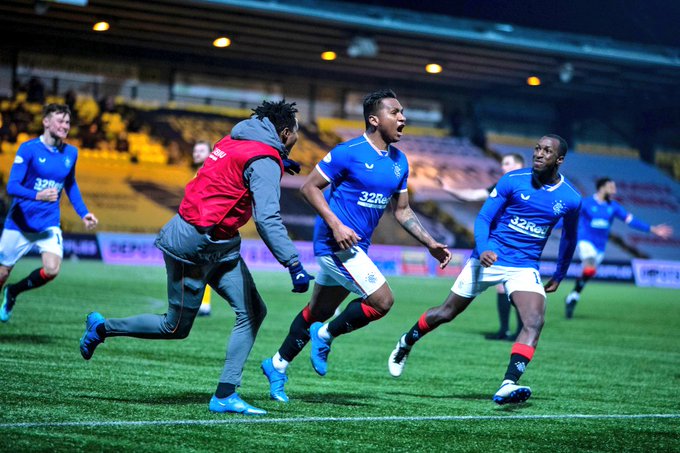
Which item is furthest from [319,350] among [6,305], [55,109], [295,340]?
[6,305]

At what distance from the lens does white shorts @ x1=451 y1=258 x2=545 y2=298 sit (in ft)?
27.5

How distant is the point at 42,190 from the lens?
34.4 feet

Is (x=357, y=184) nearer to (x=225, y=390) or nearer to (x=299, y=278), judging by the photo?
(x=299, y=278)

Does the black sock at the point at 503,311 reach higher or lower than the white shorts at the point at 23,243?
lower

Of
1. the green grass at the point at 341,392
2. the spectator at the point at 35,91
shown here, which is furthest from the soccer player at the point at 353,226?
the spectator at the point at 35,91

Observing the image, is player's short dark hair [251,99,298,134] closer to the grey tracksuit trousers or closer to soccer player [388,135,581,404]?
the grey tracksuit trousers

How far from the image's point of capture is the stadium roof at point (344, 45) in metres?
30.2

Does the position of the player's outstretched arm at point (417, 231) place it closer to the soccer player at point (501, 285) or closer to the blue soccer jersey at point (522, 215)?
the blue soccer jersey at point (522, 215)

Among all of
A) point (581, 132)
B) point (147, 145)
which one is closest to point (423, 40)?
point (147, 145)

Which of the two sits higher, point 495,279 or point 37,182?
point 37,182

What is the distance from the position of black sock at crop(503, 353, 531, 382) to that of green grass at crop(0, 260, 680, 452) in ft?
0.83

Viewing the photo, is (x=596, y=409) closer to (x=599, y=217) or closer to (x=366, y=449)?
(x=366, y=449)

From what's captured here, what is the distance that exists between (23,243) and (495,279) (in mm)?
5264

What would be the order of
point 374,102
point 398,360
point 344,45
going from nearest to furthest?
1. point 374,102
2. point 398,360
3. point 344,45
